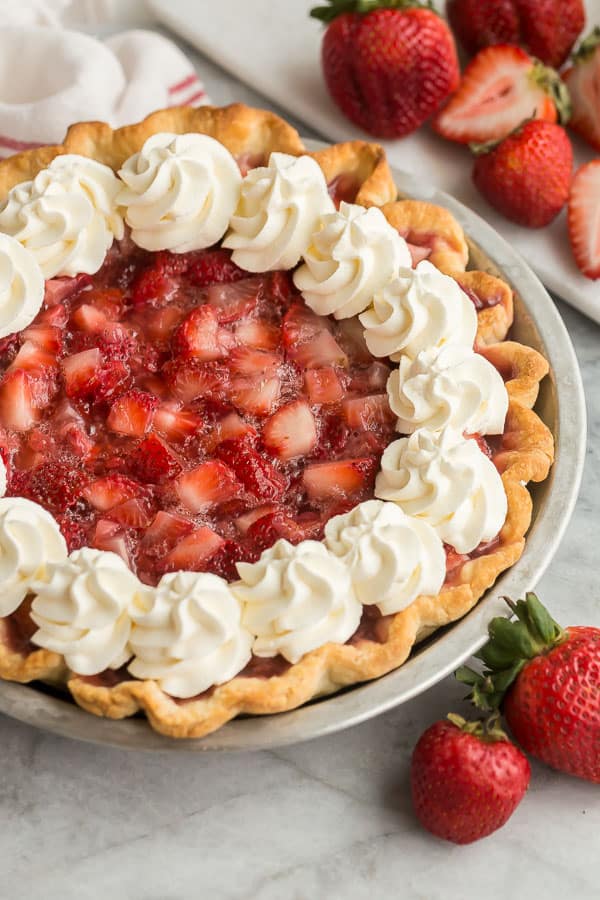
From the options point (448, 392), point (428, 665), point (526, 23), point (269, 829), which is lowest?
point (269, 829)

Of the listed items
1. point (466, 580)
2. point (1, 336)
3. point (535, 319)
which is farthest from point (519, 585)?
point (1, 336)

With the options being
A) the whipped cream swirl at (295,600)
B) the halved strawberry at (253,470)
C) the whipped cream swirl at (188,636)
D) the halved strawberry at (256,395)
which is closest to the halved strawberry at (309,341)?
the halved strawberry at (256,395)

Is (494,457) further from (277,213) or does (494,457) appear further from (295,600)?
(277,213)

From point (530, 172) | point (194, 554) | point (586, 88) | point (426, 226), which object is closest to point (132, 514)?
point (194, 554)

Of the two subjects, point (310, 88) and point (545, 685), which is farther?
point (310, 88)

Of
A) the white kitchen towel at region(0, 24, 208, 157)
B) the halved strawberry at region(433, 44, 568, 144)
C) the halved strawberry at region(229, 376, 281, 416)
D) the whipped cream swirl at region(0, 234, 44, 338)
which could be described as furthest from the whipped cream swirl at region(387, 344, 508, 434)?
the white kitchen towel at region(0, 24, 208, 157)

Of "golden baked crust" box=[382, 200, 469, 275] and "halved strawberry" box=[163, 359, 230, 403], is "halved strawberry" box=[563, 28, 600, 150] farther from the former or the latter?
"halved strawberry" box=[163, 359, 230, 403]

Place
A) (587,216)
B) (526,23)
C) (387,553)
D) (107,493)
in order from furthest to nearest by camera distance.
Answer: (526,23) → (587,216) → (107,493) → (387,553)
